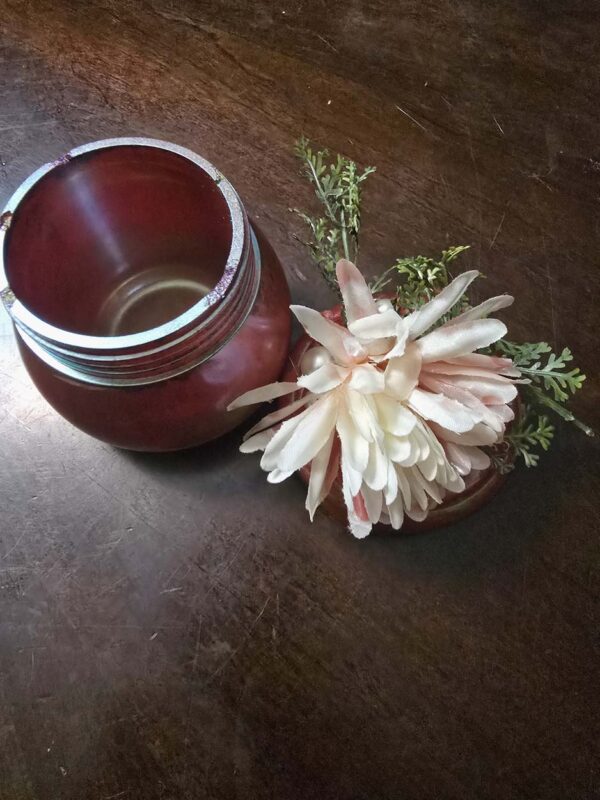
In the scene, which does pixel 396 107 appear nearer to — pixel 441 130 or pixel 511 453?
pixel 441 130

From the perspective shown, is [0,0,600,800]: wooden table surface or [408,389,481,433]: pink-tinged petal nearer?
[408,389,481,433]: pink-tinged petal

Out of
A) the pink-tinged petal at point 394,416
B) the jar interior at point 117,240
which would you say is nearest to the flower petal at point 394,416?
the pink-tinged petal at point 394,416

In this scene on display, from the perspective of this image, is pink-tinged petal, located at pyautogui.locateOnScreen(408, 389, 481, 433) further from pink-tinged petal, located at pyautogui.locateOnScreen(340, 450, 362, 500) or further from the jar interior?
the jar interior

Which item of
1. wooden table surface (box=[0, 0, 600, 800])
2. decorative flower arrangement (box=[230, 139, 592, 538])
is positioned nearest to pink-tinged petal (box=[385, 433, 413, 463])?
decorative flower arrangement (box=[230, 139, 592, 538])

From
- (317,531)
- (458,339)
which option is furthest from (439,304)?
(317,531)

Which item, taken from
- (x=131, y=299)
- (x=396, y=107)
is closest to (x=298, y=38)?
(x=396, y=107)

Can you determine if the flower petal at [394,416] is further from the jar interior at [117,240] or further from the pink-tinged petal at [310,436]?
the jar interior at [117,240]
